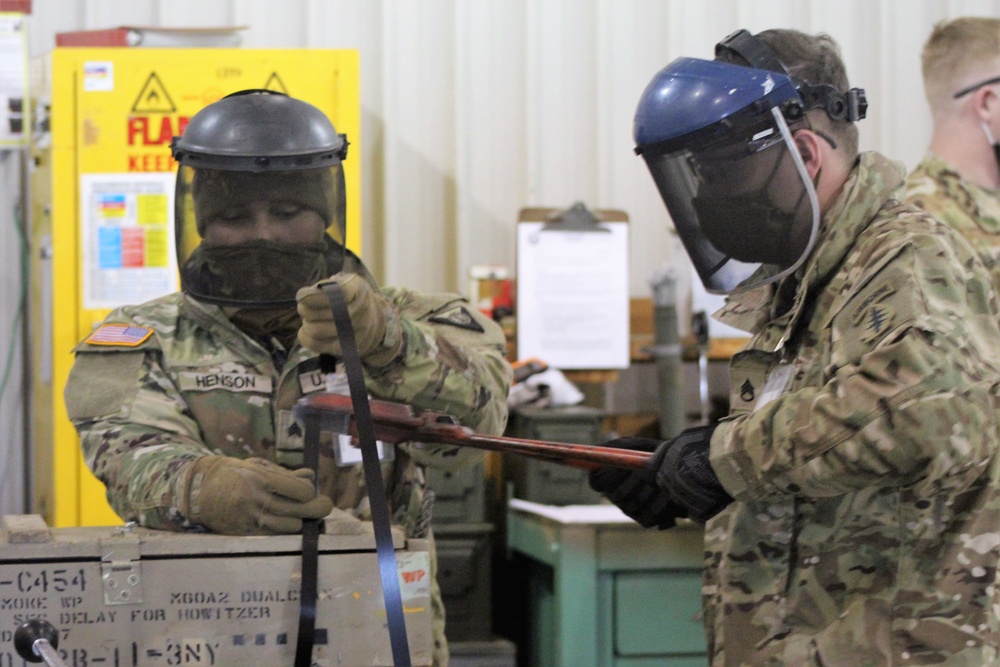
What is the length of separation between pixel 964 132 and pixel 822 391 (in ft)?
4.96

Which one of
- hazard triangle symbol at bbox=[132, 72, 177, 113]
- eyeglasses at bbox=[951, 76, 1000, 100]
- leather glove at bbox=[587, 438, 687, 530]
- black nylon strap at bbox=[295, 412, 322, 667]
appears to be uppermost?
hazard triangle symbol at bbox=[132, 72, 177, 113]

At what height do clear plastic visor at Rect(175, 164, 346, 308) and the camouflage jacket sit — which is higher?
clear plastic visor at Rect(175, 164, 346, 308)

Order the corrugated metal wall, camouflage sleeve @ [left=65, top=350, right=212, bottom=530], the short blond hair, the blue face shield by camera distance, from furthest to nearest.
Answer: the corrugated metal wall
the short blond hair
camouflage sleeve @ [left=65, top=350, right=212, bottom=530]
the blue face shield

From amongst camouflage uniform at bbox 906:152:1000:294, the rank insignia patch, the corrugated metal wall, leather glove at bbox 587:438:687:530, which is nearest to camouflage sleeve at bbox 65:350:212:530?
leather glove at bbox 587:438:687:530

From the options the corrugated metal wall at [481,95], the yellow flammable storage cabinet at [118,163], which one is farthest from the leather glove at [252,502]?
the corrugated metal wall at [481,95]

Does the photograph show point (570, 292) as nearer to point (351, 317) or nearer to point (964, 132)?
point (964, 132)

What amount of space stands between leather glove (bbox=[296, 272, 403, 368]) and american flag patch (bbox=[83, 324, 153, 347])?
0.34 m

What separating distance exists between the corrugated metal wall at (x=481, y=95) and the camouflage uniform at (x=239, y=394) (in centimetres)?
163

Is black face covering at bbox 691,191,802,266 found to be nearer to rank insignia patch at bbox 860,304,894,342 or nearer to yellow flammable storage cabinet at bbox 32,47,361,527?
rank insignia patch at bbox 860,304,894,342

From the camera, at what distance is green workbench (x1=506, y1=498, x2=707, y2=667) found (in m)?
2.64

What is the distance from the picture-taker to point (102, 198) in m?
2.83

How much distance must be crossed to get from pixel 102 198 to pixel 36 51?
0.72 metres

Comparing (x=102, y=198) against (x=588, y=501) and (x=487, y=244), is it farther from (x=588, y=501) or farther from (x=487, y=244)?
(x=588, y=501)

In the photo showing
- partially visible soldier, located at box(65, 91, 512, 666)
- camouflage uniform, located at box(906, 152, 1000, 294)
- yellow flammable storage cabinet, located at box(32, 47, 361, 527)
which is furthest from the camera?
yellow flammable storage cabinet, located at box(32, 47, 361, 527)
